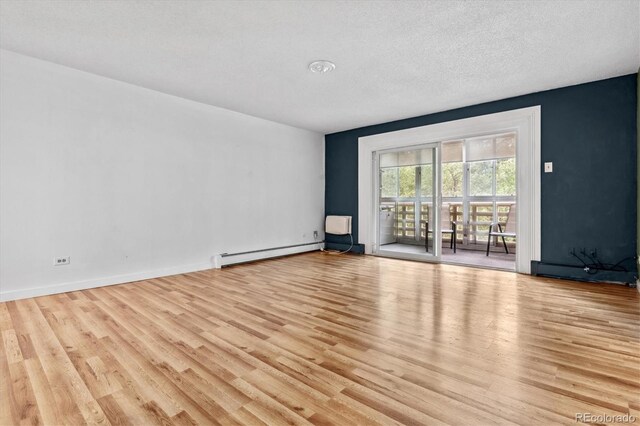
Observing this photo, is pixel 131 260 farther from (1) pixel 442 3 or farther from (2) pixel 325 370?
(1) pixel 442 3

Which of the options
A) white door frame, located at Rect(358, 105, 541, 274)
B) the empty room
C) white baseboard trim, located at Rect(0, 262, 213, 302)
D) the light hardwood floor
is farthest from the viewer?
white door frame, located at Rect(358, 105, 541, 274)

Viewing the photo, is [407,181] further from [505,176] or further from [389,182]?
[505,176]

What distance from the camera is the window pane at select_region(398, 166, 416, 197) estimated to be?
19.0 ft

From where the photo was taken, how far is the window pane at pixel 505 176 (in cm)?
690

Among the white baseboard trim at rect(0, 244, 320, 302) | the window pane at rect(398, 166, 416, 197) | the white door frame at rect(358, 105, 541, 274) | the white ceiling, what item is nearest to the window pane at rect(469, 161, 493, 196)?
the window pane at rect(398, 166, 416, 197)

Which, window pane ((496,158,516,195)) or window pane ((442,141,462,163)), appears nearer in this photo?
window pane ((496,158,516,195))

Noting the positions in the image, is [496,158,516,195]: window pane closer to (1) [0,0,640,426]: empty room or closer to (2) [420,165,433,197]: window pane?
(1) [0,0,640,426]: empty room

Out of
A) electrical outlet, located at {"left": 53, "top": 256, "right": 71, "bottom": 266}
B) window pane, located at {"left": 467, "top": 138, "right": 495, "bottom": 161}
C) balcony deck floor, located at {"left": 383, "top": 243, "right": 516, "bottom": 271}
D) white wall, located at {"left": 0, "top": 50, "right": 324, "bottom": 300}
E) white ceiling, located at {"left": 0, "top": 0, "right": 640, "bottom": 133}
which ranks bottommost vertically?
balcony deck floor, located at {"left": 383, "top": 243, "right": 516, "bottom": 271}

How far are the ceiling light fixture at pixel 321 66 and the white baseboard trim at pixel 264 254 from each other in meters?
3.10

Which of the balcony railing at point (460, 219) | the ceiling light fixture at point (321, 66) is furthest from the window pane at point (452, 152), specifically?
the ceiling light fixture at point (321, 66)

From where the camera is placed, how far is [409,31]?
2.71 metres

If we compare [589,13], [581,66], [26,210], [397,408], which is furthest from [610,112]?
[26,210]

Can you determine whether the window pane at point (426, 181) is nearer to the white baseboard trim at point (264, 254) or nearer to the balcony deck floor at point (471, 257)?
the balcony deck floor at point (471, 257)

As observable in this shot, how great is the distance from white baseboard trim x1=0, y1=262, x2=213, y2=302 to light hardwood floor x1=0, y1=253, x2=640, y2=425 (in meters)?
0.15
